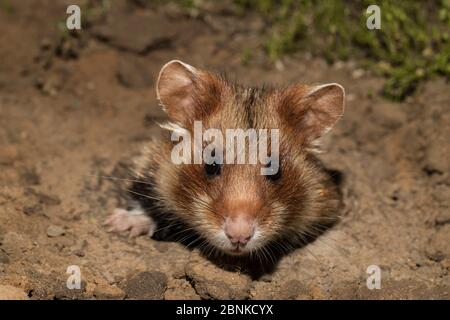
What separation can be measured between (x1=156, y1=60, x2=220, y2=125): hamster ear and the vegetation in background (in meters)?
2.83

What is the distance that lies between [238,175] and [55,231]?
181 cm

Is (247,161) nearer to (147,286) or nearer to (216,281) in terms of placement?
(216,281)

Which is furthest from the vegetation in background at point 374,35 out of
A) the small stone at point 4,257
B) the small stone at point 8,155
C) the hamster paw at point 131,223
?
the small stone at point 4,257

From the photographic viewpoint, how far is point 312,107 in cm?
572

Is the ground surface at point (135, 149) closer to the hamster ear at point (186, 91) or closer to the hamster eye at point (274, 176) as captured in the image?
the hamster eye at point (274, 176)

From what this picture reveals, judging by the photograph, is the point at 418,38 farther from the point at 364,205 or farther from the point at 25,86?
the point at 25,86

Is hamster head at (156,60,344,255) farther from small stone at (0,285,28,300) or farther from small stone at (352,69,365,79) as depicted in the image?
small stone at (352,69,365,79)

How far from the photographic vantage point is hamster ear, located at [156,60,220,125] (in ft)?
18.2

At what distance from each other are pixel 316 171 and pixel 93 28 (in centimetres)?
410

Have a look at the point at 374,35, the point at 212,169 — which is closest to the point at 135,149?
the point at 212,169

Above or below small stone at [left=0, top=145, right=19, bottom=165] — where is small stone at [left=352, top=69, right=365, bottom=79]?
above

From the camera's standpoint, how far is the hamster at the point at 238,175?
5000 mm

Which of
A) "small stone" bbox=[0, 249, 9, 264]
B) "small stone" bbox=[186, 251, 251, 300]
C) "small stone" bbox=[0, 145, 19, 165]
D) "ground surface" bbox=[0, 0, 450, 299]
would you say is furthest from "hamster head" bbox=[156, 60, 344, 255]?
"small stone" bbox=[0, 145, 19, 165]

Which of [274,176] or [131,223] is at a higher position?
[274,176]
